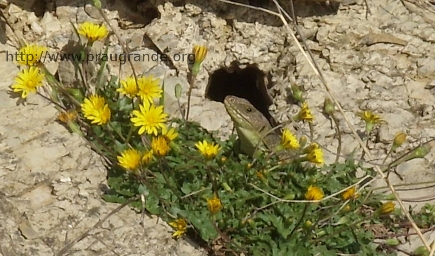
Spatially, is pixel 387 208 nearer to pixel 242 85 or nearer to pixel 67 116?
pixel 67 116

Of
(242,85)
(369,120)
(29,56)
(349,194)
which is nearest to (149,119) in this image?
(29,56)

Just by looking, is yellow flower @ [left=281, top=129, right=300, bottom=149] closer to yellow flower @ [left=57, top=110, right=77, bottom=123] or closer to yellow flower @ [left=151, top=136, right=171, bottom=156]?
yellow flower @ [left=151, top=136, right=171, bottom=156]

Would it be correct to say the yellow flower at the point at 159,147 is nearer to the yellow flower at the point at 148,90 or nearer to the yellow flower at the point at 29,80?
the yellow flower at the point at 148,90

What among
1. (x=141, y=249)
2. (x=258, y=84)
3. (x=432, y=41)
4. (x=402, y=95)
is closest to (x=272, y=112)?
(x=258, y=84)

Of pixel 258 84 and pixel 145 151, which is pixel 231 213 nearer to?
pixel 145 151

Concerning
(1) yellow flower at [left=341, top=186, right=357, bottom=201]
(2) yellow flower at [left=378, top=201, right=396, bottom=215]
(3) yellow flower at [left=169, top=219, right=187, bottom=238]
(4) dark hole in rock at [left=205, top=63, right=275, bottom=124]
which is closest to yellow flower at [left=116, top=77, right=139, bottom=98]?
(3) yellow flower at [left=169, top=219, right=187, bottom=238]

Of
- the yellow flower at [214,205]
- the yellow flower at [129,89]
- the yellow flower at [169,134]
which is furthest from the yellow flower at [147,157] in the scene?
the yellow flower at [129,89]
